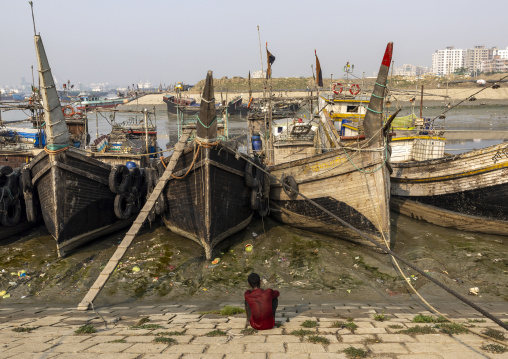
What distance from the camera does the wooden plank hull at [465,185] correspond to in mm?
11539

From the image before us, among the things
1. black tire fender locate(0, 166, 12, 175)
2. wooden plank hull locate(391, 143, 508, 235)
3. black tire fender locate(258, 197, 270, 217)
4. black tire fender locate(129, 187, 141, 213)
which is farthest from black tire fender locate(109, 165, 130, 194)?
wooden plank hull locate(391, 143, 508, 235)

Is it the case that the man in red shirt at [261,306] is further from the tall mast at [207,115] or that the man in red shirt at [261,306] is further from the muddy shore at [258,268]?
the tall mast at [207,115]

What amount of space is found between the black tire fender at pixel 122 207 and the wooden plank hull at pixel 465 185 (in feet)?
32.3

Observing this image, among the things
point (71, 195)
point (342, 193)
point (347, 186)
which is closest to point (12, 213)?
point (71, 195)

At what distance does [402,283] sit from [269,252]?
3.57 meters

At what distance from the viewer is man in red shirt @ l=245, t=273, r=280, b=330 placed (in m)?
5.43

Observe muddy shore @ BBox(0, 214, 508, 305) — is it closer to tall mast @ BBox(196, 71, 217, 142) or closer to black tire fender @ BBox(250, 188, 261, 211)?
black tire fender @ BBox(250, 188, 261, 211)

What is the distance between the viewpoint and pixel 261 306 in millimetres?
5414

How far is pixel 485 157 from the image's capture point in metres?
11.7

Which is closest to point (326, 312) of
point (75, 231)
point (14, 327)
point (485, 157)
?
point (14, 327)

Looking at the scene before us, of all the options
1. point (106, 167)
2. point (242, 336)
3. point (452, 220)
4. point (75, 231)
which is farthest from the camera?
point (452, 220)

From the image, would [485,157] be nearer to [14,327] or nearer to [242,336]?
[242,336]

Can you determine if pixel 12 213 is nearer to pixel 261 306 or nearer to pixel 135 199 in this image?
pixel 135 199

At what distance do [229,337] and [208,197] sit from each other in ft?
16.3
